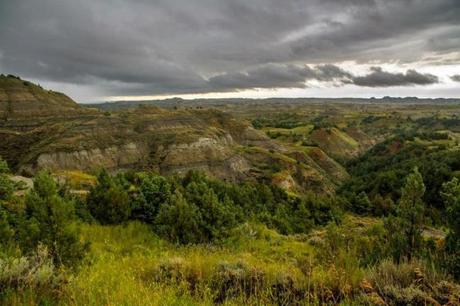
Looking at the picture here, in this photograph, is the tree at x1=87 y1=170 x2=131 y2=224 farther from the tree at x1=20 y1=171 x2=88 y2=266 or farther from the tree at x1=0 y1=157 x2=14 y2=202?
the tree at x1=20 y1=171 x2=88 y2=266

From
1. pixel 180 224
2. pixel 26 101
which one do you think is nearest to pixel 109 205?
pixel 180 224

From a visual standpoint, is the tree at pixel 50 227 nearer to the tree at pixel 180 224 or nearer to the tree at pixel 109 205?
the tree at pixel 180 224

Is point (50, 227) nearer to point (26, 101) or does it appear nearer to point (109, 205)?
point (109, 205)

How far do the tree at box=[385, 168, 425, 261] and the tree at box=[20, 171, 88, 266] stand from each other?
1009 cm

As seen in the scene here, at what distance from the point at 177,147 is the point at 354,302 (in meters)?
71.7

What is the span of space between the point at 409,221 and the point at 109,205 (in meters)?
16.0

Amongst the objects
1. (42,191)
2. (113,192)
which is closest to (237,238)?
(113,192)

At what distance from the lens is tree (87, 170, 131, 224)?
20031 millimetres

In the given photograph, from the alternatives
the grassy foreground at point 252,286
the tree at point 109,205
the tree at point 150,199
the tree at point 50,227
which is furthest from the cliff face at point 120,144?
the grassy foreground at point 252,286

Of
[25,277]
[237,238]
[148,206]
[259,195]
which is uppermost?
[25,277]

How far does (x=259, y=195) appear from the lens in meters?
49.4

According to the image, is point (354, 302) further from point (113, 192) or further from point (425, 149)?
point (425, 149)

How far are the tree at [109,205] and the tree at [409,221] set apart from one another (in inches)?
585

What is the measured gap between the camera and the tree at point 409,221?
1145 cm
